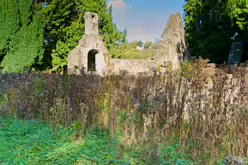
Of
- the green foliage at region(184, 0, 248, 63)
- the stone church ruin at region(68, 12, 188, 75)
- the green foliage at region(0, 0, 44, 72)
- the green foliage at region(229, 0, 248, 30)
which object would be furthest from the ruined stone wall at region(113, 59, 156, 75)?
the green foliage at region(184, 0, 248, 63)

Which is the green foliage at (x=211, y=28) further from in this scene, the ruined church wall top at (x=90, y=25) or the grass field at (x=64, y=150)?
the grass field at (x=64, y=150)

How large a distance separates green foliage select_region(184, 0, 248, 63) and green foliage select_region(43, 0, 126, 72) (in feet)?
20.0

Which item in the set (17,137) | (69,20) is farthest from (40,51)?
Result: (17,137)

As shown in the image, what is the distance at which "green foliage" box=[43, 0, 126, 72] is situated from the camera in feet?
53.2

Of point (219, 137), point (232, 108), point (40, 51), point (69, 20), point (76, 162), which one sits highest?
point (69, 20)

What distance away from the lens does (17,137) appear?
3244 mm

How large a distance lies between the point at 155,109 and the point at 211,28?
15.7 m

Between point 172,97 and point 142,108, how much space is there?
533mm

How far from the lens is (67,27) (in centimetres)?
1659

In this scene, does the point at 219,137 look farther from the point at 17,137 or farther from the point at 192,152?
the point at 17,137

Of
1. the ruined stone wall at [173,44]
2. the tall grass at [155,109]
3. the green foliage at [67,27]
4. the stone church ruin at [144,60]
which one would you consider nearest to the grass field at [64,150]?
the tall grass at [155,109]

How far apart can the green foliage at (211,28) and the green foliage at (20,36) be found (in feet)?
38.3

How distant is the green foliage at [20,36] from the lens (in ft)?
44.4

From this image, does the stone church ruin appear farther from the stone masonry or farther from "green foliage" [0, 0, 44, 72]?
"green foliage" [0, 0, 44, 72]
